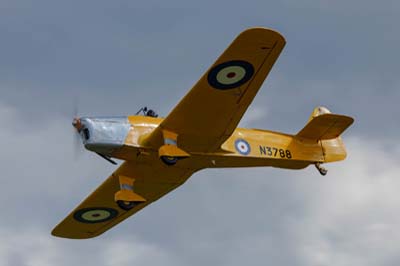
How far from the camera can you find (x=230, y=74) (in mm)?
25953

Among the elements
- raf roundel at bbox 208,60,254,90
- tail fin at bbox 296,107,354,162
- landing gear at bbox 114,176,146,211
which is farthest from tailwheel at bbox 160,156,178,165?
tail fin at bbox 296,107,354,162

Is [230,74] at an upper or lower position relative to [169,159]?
upper

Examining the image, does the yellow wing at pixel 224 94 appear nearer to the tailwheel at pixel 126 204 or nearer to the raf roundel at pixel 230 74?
the raf roundel at pixel 230 74

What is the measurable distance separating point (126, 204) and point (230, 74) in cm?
572

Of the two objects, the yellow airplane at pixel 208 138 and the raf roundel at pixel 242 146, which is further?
the raf roundel at pixel 242 146

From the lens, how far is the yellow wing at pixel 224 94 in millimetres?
25516

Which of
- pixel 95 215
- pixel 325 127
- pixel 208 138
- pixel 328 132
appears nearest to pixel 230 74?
pixel 208 138

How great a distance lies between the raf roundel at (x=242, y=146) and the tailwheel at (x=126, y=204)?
10.3 ft

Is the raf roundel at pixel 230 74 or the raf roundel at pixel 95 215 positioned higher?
the raf roundel at pixel 95 215

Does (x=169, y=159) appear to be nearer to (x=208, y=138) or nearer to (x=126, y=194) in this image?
(x=208, y=138)

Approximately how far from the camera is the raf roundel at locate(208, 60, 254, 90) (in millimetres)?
25859

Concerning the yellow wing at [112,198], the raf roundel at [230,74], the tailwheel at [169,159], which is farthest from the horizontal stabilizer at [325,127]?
the tailwheel at [169,159]

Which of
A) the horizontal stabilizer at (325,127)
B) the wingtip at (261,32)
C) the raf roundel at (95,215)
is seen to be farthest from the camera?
the raf roundel at (95,215)

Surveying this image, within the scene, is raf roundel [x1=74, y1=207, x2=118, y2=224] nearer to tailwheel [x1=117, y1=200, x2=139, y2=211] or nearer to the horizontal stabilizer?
tailwheel [x1=117, y1=200, x2=139, y2=211]
